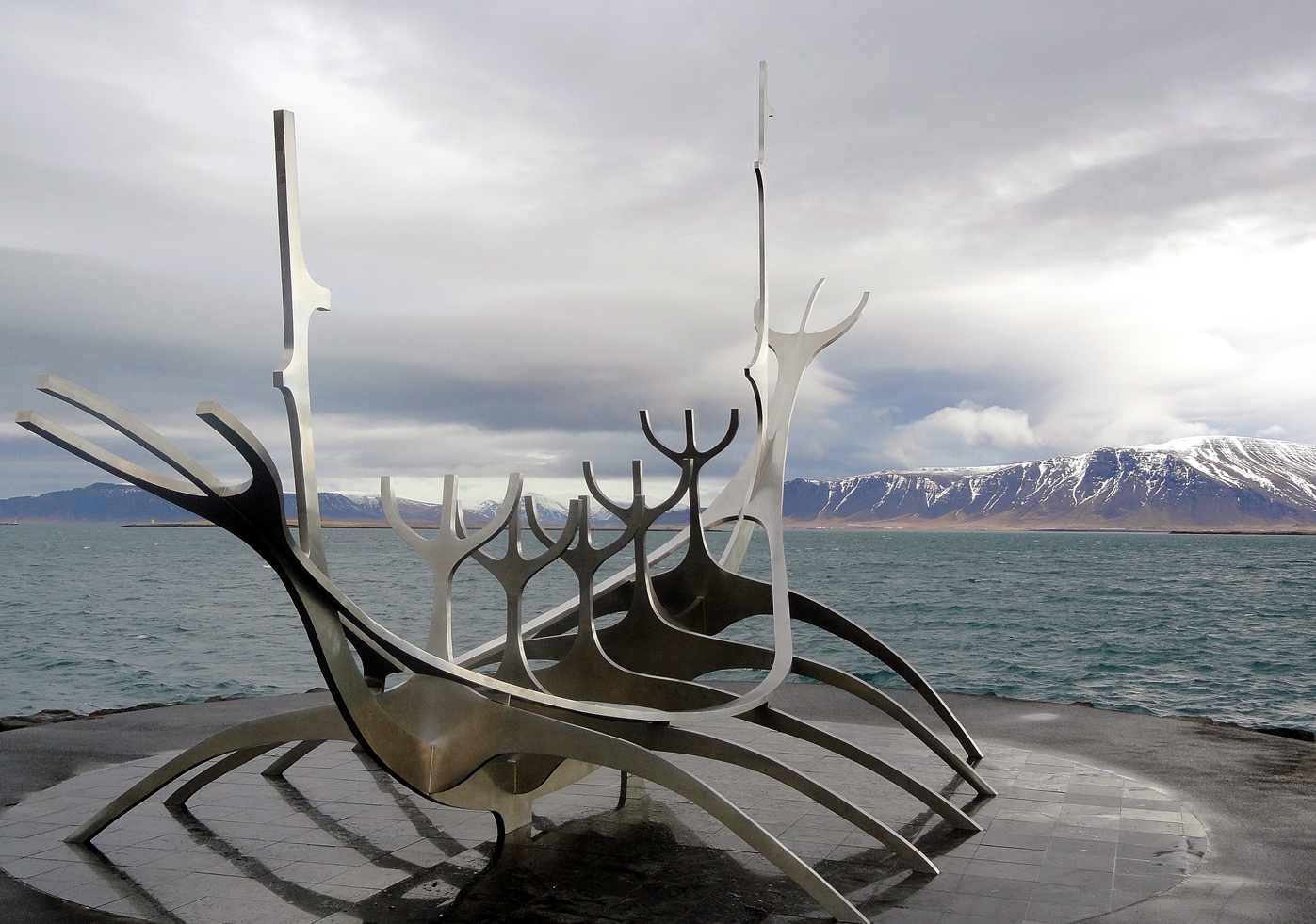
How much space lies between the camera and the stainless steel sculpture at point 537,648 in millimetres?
6980

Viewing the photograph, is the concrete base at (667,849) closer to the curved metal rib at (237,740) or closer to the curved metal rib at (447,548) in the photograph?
the curved metal rib at (237,740)

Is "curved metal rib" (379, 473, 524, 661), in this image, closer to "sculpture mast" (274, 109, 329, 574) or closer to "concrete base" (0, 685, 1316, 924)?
"sculpture mast" (274, 109, 329, 574)

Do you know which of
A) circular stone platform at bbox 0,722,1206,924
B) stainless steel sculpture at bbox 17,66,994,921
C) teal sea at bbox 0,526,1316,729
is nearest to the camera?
stainless steel sculpture at bbox 17,66,994,921

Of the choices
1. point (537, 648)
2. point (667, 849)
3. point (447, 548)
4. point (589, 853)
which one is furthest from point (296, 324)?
point (667, 849)

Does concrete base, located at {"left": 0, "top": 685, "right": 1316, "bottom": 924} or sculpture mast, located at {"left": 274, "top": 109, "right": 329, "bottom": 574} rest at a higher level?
sculpture mast, located at {"left": 274, "top": 109, "right": 329, "bottom": 574}

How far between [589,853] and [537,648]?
2.02 m

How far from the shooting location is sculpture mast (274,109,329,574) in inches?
276

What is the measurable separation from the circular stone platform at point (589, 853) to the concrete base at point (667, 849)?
3cm

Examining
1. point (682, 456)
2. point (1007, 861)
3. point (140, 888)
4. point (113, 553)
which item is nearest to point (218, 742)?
point (140, 888)

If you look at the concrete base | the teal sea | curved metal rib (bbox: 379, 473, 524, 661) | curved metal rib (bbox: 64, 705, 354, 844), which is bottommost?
the teal sea

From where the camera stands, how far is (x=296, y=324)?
705cm

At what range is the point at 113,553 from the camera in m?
112

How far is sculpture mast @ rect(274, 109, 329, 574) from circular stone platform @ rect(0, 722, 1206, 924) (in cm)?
239

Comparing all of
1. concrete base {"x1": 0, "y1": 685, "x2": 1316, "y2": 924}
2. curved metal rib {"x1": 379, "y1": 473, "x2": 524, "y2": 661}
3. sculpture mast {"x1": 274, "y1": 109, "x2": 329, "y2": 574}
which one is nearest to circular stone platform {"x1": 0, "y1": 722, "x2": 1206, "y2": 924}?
concrete base {"x1": 0, "y1": 685, "x2": 1316, "y2": 924}
